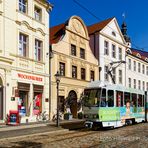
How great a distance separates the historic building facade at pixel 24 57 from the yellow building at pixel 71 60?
1754 millimetres

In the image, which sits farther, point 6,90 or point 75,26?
point 75,26

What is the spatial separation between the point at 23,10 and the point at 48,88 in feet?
23.7

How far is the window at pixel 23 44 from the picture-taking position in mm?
→ 29258

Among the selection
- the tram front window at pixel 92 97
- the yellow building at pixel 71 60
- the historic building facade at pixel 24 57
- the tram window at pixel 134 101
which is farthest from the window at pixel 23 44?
the tram window at pixel 134 101

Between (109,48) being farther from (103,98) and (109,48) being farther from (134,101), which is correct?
(103,98)

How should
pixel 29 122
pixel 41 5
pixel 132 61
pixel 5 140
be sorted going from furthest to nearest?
pixel 132 61, pixel 41 5, pixel 29 122, pixel 5 140

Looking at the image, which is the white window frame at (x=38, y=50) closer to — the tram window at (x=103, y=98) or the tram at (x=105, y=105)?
the tram at (x=105, y=105)

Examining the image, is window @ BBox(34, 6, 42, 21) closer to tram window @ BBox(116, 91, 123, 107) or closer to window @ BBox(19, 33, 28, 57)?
window @ BBox(19, 33, 28, 57)

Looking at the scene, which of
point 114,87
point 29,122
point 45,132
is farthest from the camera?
point 29,122

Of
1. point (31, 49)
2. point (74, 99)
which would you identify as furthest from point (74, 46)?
point (31, 49)

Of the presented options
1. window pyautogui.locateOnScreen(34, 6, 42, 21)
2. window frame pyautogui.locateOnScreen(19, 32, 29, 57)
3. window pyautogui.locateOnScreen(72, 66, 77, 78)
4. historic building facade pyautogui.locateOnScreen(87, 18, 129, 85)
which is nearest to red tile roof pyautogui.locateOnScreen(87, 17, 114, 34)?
historic building facade pyautogui.locateOnScreen(87, 18, 129, 85)

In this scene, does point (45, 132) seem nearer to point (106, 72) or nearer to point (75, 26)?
point (75, 26)

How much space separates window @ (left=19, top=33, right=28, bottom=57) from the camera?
96.0 feet

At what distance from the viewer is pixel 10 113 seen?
1052 inches
